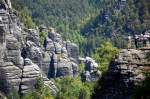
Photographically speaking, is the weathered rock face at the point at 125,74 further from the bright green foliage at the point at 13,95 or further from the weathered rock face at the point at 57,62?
the weathered rock face at the point at 57,62

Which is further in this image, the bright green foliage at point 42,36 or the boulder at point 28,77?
the bright green foliage at point 42,36

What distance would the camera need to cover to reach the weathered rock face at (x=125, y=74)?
6881cm

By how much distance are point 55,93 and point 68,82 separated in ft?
53.5

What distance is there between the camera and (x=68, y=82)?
173000mm

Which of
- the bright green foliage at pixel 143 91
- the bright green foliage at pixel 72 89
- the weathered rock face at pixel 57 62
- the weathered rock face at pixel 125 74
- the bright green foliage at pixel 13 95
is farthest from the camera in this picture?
the weathered rock face at pixel 57 62

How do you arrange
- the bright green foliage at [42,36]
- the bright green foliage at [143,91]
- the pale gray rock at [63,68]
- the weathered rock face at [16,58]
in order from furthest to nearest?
the pale gray rock at [63,68] → the bright green foliage at [42,36] → the weathered rock face at [16,58] → the bright green foliage at [143,91]

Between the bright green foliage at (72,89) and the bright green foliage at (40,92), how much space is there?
9.40 ft

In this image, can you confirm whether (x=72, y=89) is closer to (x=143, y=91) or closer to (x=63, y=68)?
(x=63, y=68)

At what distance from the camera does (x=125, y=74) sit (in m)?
69.9

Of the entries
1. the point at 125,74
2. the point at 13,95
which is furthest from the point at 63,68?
the point at 125,74

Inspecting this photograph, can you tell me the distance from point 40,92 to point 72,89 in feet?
51.8

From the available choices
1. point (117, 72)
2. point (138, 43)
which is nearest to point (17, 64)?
point (138, 43)

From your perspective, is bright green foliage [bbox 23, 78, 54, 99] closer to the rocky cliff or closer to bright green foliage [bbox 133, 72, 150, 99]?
the rocky cliff

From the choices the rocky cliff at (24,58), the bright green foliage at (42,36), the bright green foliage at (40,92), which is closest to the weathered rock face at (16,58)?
the rocky cliff at (24,58)
